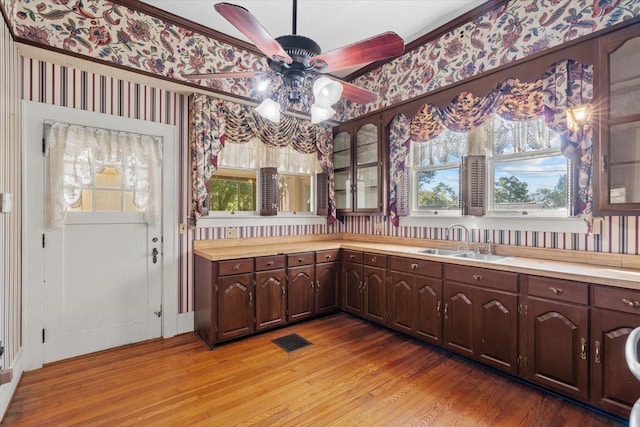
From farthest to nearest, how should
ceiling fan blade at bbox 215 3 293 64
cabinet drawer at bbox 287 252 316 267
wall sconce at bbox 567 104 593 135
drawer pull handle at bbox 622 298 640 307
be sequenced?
cabinet drawer at bbox 287 252 316 267
wall sconce at bbox 567 104 593 135
drawer pull handle at bbox 622 298 640 307
ceiling fan blade at bbox 215 3 293 64

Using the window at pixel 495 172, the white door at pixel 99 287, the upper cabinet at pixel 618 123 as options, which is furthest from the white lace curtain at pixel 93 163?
the upper cabinet at pixel 618 123

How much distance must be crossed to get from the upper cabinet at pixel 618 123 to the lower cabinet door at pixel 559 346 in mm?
752

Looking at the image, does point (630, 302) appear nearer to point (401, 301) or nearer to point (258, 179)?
point (401, 301)

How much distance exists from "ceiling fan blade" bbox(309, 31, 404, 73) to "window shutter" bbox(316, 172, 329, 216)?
7.95 ft

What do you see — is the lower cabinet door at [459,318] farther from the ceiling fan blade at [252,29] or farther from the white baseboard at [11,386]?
the white baseboard at [11,386]

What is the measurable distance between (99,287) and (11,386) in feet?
2.94

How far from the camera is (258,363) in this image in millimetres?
2656

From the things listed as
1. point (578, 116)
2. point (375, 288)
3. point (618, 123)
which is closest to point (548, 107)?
point (578, 116)

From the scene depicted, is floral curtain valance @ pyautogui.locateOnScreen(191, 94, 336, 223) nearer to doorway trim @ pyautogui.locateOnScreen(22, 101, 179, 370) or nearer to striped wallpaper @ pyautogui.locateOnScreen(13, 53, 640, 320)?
striped wallpaper @ pyautogui.locateOnScreen(13, 53, 640, 320)

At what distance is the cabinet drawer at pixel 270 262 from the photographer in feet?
10.5

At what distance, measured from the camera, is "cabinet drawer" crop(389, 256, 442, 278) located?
282 centimetres

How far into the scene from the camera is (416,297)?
3.00 m

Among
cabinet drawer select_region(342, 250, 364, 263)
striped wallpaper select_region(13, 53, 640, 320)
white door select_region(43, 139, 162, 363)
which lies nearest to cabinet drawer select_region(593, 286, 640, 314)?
striped wallpaper select_region(13, 53, 640, 320)

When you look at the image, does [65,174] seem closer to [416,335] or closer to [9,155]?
[9,155]
